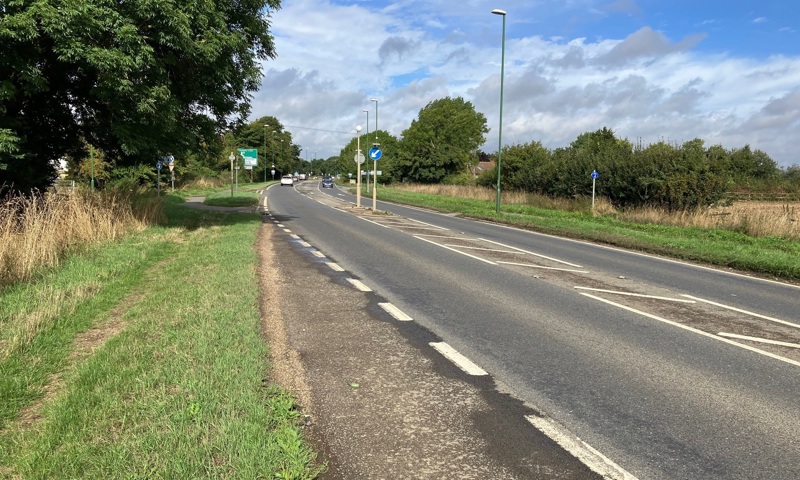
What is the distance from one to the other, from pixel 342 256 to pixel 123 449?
8.96 meters

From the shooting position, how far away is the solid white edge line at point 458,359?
488cm

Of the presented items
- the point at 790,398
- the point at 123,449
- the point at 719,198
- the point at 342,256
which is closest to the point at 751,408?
the point at 790,398

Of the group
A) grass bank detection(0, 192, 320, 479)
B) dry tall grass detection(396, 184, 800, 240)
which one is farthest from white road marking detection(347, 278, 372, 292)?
dry tall grass detection(396, 184, 800, 240)

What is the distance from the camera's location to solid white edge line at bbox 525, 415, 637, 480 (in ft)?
10.6

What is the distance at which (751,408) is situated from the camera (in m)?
4.18

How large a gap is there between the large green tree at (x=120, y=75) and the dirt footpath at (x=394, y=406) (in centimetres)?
789

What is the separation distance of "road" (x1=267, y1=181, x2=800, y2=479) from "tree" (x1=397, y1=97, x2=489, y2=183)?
54200 mm

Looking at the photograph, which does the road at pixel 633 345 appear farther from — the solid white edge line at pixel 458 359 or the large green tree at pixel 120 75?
the large green tree at pixel 120 75

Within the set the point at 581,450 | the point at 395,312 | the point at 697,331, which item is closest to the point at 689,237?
the point at 697,331

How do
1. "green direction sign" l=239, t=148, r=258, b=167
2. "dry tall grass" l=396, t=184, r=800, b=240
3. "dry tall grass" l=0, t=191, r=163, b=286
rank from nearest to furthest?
"dry tall grass" l=0, t=191, r=163, b=286 → "dry tall grass" l=396, t=184, r=800, b=240 → "green direction sign" l=239, t=148, r=258, b=167

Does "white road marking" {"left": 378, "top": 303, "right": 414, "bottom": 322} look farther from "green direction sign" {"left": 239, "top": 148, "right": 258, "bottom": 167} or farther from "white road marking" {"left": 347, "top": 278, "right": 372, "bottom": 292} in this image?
"green direction sign" {"left": 239, "top": 148, "right": 258, "bottom": 167}

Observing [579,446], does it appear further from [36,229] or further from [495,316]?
[36,229]

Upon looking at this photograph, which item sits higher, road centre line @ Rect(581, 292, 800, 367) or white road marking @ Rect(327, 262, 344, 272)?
white road marking @ Rect(327, 262, 344, 272)

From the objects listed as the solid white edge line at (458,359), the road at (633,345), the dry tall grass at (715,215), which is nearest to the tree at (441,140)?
the dry tall grass at (715,215)
